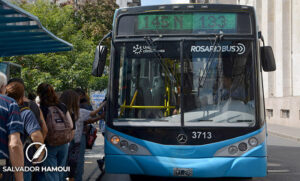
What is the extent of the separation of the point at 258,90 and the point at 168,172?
6.28 ft

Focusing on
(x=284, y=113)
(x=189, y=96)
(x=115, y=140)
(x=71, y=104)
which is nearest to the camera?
(x=71, y=104)

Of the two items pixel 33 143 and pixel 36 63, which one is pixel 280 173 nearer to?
pixel 33 143

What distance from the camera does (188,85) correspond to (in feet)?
24.6

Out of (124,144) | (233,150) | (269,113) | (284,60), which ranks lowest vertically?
(269,113)

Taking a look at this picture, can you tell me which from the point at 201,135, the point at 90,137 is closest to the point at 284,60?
the point at 90,137

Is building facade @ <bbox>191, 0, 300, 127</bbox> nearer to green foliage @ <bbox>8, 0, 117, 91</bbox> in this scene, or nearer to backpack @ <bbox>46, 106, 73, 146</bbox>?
green foliage @ <bbox>8, 0, 117, 91</bbox>

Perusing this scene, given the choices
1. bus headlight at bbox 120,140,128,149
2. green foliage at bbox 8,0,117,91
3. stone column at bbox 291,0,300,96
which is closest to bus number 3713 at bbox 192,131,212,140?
bus headlight at bbox 120,140,128,149

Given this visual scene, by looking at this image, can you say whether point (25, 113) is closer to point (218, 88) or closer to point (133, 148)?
point (133, 148)

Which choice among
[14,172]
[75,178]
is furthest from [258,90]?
[14,172]

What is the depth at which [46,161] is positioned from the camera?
Answer: 575cm

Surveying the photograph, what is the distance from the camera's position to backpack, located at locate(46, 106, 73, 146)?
568 centimetres

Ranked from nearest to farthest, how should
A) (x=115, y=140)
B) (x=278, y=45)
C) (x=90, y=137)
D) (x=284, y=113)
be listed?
(x=115, y=140) < (x=90, y=137) < (x=284, y=113) < (x=278, y=45)

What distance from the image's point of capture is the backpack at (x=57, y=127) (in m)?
5.68

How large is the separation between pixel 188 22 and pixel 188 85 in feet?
3.60
